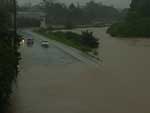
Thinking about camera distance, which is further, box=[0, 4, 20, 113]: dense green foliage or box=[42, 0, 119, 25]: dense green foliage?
box=[42, 0, 119, 25]: dense green foliage

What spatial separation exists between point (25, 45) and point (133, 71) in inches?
856

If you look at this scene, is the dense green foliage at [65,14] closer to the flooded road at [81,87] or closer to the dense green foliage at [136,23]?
the dense green foliage at [136,23]

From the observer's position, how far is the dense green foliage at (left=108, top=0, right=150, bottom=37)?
229 feet

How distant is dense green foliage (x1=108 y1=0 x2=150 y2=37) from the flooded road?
3752 cm

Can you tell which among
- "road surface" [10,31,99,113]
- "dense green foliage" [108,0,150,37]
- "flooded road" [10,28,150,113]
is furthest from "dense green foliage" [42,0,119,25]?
"flooded road" [10,28,150,113]

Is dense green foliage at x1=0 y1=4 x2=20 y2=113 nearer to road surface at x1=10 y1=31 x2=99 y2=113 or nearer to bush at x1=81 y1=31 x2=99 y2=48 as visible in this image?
road surface at x1=10 y1=31 x2=99 y2=113

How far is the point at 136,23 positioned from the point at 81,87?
2180 inches

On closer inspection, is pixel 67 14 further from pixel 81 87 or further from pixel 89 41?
pixel 81 87

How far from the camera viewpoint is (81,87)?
20594 millimetres

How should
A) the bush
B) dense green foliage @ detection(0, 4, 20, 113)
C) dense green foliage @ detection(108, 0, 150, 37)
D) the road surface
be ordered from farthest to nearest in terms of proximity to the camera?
1. dense green foliage @ detection(108, 0, 150, 37)
2. the bush
3. the road surface
4. dense green foliage @ detection(0, 4, 20, 113)

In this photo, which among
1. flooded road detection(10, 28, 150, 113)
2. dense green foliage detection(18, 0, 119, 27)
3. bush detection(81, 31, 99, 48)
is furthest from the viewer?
dense green foliage detection(18, 0, 119, 27)

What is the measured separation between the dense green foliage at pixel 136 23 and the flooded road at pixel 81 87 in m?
37.5

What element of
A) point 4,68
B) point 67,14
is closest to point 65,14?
point 67,14

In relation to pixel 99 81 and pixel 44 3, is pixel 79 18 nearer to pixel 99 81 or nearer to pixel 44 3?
pixel 44 3
